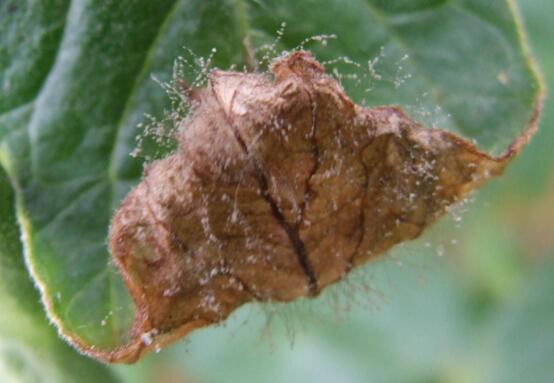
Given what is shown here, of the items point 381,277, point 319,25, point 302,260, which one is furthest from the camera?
point 381,277

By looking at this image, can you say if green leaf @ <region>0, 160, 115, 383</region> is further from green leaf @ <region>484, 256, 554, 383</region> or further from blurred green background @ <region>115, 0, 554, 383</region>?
green leaf @ <region>484, 256, 554, 383</region>

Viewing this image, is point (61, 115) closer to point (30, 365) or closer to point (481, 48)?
point (30, 365)

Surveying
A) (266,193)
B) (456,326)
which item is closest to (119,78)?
(266,193)

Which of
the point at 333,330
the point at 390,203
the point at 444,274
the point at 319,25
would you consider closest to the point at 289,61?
the point at 319,25

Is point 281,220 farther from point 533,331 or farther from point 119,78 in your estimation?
point 533,331

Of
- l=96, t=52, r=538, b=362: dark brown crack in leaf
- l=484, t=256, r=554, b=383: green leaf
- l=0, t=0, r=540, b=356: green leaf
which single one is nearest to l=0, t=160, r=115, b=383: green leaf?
l=0, t=0, r=540, b=356: green leaf

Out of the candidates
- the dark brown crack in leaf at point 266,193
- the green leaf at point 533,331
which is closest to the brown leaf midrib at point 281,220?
the dark brown crack in leaf at point 266,193
